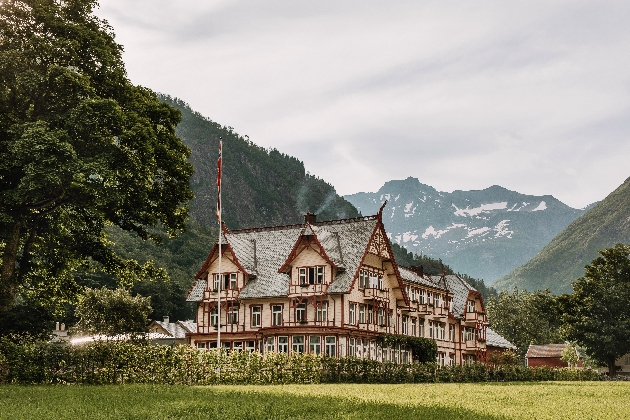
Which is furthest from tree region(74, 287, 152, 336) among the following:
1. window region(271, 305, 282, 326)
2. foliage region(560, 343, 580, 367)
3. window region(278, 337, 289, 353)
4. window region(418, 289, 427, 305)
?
foliage region(560, 343, 580, 367)

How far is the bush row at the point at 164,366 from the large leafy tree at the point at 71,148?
11.6 feet

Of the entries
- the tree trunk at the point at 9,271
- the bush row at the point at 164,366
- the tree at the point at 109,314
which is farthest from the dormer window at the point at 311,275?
the tree trunk at the point at 9,271

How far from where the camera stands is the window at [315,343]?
62531mm

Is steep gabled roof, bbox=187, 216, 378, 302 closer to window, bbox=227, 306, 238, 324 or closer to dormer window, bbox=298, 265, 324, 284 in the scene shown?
dormer window, bbox=298, 265, 324, 284

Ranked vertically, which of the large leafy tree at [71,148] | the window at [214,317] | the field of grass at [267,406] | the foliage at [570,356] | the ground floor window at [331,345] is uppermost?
the large leafy tree at [71,148]

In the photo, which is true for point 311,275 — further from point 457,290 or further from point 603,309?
point 603,309

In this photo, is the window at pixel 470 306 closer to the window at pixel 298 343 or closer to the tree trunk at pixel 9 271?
the window at pixel 298 343

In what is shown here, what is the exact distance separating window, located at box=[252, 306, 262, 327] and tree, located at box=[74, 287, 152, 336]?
24.6 meters

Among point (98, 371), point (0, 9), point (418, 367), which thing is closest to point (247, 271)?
point (418, 367)

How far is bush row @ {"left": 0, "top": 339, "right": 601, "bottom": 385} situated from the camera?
33.3 m

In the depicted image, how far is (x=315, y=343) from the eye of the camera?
6278 cm

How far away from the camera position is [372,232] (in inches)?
2635

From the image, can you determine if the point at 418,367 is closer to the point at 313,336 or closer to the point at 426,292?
the point at 313,336

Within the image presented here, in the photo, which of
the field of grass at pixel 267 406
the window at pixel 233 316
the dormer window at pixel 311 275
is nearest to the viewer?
the field of grass at pixel 267 406
